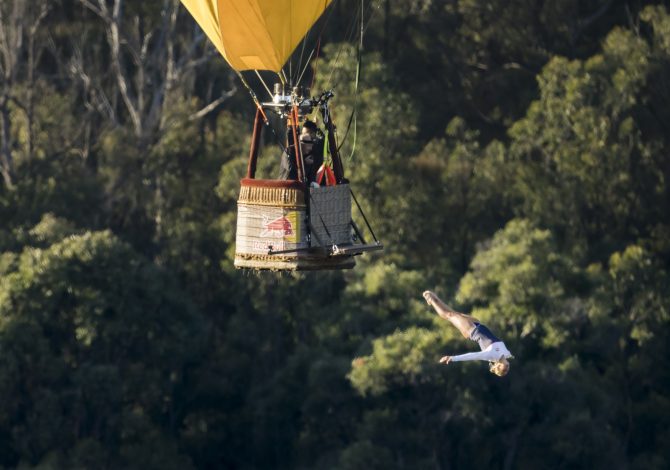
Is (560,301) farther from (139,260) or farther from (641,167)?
(139,260)

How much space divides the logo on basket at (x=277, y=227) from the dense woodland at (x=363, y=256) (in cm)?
1044

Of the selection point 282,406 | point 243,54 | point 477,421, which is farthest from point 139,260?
point 243,54

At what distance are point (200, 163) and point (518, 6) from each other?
6.29m

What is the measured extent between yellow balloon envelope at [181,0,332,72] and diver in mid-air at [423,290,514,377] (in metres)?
2.35

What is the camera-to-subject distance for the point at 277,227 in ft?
50.7

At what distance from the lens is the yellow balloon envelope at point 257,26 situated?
16.1m

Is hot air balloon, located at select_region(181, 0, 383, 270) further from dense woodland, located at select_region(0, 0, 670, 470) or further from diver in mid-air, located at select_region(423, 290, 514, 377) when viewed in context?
dense woodland, located at select_region(0, 0, 670, 470)

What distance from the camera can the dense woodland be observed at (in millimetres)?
27875

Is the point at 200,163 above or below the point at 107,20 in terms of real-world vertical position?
below

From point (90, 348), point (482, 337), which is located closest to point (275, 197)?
point (482, 337)

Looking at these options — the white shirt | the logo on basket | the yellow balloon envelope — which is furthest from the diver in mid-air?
the yellow balloon envelope

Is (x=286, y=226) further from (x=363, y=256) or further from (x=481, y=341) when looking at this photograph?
(x=363, y=256)

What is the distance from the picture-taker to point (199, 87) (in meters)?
36.3

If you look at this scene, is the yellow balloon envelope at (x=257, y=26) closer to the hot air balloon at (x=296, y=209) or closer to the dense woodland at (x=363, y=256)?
the hot air balloon at (x=296, y=209)
